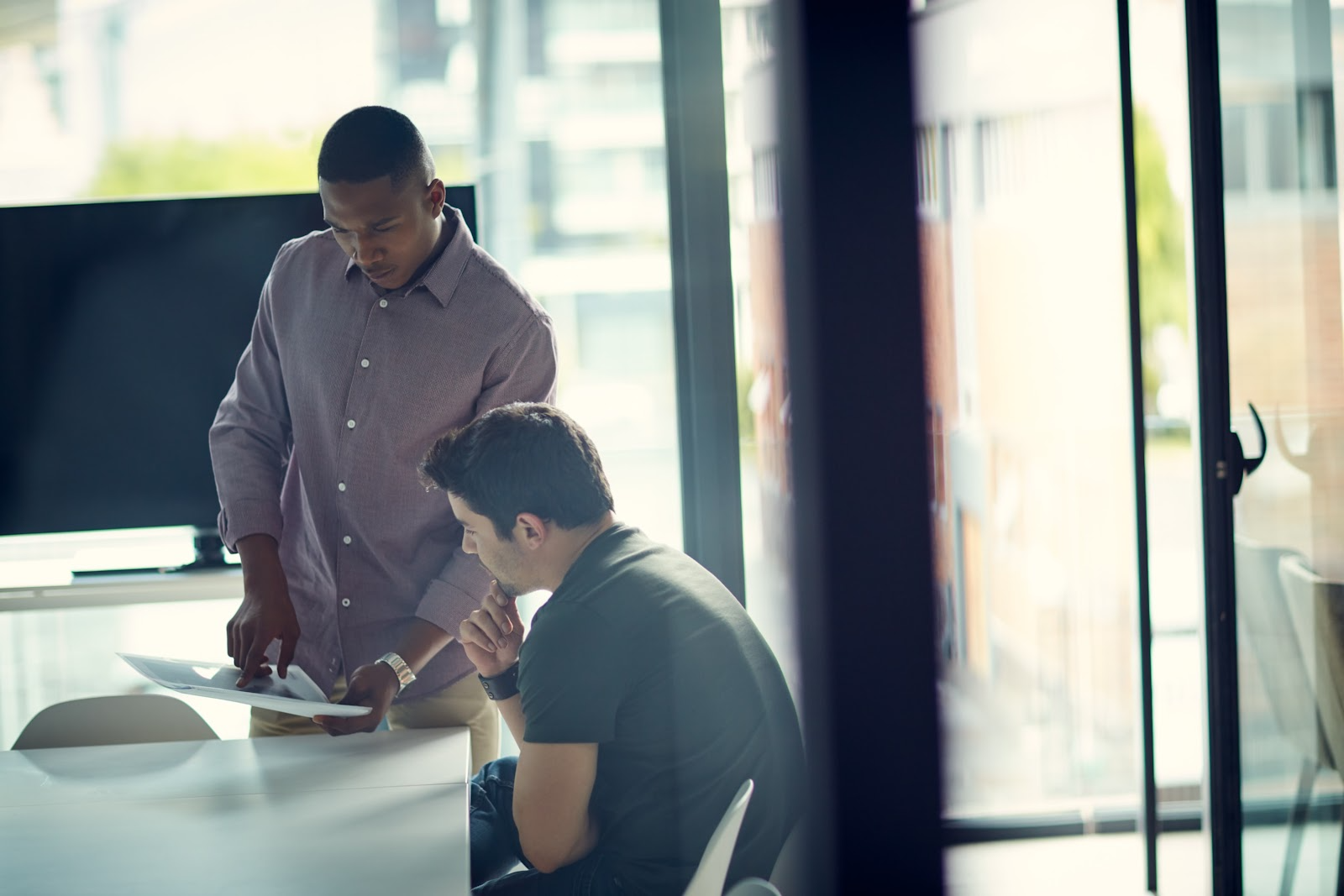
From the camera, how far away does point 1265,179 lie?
2.23 metres

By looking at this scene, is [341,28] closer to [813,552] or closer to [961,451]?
[961,451]

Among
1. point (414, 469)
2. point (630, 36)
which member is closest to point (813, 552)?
point (414, 469)

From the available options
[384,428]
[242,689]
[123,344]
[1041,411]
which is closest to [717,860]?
[242,689]

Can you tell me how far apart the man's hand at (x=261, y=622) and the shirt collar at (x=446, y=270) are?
515 millimetres

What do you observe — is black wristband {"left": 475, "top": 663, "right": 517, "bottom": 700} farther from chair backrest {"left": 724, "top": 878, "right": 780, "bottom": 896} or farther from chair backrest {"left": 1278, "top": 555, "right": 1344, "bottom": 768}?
chair backrest {"left": 1278, "top": 555, "right": 1344, "bottom": 768}

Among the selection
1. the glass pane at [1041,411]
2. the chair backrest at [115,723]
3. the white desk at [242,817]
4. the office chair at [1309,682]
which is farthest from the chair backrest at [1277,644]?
the chair backrest at [115,723]

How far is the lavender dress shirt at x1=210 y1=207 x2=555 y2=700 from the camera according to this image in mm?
1887

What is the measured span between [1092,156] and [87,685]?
297 centimetres

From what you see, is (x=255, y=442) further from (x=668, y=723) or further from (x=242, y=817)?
(x=668, y=723)

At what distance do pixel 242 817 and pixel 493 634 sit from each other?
40 cm

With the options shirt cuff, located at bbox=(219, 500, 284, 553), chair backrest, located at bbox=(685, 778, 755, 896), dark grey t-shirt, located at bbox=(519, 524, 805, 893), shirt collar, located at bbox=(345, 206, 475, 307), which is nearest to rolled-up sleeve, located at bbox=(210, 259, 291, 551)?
shirt cuff, located at bbox=(219, 500, 284, 553)

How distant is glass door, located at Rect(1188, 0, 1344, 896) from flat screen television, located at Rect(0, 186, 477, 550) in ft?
5.51

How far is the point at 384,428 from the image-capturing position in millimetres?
1883

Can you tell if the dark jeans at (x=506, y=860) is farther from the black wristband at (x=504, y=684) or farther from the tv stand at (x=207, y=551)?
the tv stand at (x=207, y=551)
